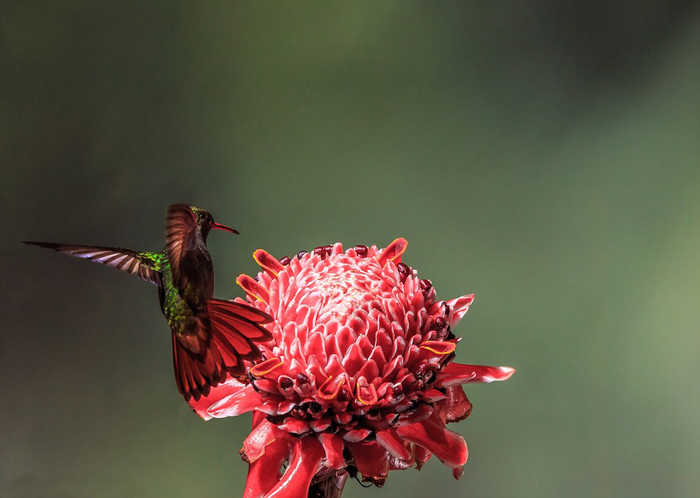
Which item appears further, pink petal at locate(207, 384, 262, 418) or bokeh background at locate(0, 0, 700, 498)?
bokeh background at locate(0, 0, 700, 498)

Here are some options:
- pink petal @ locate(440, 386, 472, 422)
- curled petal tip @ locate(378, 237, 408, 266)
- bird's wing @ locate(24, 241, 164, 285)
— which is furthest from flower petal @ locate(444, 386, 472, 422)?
bird's wing @ locate(24, 241, 164, 285)

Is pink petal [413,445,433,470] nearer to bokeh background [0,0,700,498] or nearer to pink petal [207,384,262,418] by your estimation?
pink petal [207,384,262,418]

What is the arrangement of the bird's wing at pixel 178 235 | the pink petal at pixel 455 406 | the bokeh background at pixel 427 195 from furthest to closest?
the bokeh background at pixel 427 195
the pink petal at pixel 455 406
the bird's wing at pixel 178 235

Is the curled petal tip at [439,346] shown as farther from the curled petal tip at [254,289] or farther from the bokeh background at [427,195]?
the bokeh background at [427,195]

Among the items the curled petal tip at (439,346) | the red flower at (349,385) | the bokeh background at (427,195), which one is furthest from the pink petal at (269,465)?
the bokeh background at (427,195)

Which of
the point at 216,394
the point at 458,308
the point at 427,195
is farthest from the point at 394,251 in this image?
the point at 427,195

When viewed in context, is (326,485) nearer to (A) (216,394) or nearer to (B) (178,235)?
(A) (216,394)

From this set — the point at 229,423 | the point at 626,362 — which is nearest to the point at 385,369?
the point at 229,423
